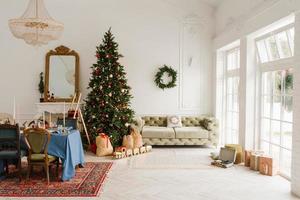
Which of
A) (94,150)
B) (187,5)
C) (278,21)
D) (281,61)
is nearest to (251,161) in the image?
(281,61)

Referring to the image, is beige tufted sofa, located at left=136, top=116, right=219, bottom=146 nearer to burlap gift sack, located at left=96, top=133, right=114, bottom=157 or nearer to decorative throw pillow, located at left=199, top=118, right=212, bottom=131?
decorative throw pillow, located at left=199, top=118, right=212, bottom=131

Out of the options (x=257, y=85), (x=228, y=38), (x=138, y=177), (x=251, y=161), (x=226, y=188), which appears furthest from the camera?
(x=228, y=38)

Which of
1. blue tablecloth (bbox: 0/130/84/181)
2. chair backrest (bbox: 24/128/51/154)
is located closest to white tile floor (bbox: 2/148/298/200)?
blue tablecloth (bbox: 0/130/84/181)

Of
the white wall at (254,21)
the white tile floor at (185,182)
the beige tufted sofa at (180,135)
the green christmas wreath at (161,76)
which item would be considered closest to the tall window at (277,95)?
the white wall at (254,21)

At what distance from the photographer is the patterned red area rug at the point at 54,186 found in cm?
473

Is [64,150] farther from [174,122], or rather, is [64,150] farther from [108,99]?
[174,122]

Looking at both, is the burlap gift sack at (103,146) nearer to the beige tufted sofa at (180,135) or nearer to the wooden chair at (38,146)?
the beige tufted sofa at (180,135)

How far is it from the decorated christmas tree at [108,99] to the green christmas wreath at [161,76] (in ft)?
4.42

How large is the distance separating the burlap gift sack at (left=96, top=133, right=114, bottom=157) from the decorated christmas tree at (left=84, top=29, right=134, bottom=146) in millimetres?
411

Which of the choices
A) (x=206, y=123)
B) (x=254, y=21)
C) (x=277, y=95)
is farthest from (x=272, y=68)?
(x=206, y=123)

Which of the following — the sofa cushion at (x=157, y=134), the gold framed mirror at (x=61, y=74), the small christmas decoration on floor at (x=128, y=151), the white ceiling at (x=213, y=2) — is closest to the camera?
the small christmas decoration on floor at (x=128, y=151)

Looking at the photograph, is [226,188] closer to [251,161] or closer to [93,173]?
[251,161]

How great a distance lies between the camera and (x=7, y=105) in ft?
30.6

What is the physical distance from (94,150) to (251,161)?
3.96m
